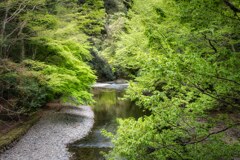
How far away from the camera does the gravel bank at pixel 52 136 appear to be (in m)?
10.7

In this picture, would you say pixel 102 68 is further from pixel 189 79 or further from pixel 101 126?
pixel 189 79

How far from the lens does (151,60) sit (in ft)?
14.0

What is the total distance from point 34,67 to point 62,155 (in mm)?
5230

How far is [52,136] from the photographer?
13375 mm

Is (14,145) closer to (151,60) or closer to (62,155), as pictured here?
(62,155)

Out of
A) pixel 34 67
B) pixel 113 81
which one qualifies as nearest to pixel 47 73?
pixel 34 67

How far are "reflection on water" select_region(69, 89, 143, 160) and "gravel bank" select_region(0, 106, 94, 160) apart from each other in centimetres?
46

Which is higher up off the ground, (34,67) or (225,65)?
(225,65)

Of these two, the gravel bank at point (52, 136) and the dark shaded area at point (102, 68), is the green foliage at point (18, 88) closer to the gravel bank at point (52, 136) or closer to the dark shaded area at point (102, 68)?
the gravel bank at point (52, 136)

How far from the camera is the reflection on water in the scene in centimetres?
1128

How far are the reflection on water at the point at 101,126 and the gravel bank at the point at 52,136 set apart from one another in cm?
46

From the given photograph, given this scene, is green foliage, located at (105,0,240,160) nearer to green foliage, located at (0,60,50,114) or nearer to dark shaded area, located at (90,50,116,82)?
Result: green foliage, located at (0,60,50,114)

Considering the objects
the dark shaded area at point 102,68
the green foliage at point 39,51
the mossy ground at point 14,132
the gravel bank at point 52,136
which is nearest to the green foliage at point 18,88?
the green foliage at point 39,51

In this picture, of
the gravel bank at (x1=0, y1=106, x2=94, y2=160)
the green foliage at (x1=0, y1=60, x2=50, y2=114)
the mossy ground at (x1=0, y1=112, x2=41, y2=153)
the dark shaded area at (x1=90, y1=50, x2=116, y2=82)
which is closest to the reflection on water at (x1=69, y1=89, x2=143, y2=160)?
the gravel bank at (x1=0, y1=106, x2=94, y2=160)
